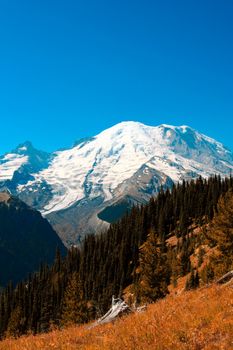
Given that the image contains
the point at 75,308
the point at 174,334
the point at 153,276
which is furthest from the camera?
the point at 75,308

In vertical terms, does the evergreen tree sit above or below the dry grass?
below

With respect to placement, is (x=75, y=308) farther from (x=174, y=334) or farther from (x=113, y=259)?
(x=174, y=334)

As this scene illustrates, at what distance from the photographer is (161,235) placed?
376ft

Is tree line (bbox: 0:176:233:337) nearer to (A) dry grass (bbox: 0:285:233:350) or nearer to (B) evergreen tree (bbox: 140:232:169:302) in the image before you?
(B) evergreen tree (bbox: 140:232:169:302)

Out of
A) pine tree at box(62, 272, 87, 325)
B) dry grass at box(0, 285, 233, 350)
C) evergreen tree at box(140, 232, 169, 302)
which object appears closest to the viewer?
dry grass at box(0, 285, 233, 350)

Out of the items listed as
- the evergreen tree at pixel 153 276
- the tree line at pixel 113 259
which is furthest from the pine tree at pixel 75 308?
the tree line at pixel 113 259

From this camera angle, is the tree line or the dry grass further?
the tree line

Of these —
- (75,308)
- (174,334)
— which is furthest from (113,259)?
(174,334)

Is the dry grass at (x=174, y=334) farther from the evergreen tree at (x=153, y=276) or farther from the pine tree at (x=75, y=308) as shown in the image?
the pine tree at (x=75, y=308)

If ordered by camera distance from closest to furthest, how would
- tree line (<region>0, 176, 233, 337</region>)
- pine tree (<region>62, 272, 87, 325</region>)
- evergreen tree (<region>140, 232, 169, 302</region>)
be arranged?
1. evergreen tree (<region>140, 232, 169, 302</region>)
2. pine tree (<region>62, 272, 87, 325</region>)
3. tree line (<region>0, 176, 233, 337</region>)

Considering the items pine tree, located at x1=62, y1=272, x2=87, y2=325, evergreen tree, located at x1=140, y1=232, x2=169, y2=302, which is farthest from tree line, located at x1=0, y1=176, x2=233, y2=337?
evergreen tree, located at x1=140, y1=232, x2=169, y2=302

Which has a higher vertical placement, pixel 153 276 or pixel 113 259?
pixel 153 276

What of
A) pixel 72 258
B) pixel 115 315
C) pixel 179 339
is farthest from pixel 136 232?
pixel 179 339

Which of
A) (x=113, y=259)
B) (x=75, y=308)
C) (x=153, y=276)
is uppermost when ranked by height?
(x=153, y=276)
